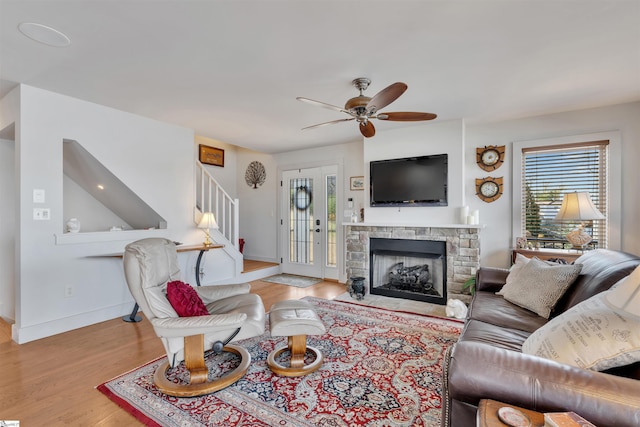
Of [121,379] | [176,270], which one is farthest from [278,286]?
[121,379]

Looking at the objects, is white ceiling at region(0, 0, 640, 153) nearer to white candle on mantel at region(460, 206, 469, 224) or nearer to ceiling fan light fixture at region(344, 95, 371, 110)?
ceiling fan light fixture at region(344, 95, 371, 110)

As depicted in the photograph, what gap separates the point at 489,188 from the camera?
4027mm

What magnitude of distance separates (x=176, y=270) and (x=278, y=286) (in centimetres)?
258

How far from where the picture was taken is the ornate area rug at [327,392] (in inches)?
68.6

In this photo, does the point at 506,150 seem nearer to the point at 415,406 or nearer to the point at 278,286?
the point at 415,406

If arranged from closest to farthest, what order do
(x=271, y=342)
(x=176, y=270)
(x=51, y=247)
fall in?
(x=176, y=270)
(x=271, y=342)
(x=51, y=247)

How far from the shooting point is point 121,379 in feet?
7.04

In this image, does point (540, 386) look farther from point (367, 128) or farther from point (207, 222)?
point (207, 222)

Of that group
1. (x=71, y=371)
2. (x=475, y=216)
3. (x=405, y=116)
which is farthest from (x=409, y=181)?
(x=71, y=371)

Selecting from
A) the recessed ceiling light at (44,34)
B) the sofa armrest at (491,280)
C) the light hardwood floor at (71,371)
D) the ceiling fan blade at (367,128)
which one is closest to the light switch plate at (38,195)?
the light hardwood floor at (71,371)

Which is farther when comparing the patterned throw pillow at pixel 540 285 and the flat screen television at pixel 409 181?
the flat screen television at pixel 409 181

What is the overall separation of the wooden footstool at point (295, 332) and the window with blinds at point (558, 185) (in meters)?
3.15

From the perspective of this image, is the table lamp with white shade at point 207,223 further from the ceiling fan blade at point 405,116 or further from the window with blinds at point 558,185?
the window with blinds at point 558,185

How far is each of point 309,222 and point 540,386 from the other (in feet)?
15.3
